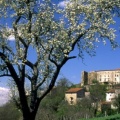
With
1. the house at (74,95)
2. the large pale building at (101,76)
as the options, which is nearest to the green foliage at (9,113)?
the house at (74,95)

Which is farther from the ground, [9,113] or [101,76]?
[101,76]

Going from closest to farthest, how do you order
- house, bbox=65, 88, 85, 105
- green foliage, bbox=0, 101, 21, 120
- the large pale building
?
green foliage, bbox=0, 101, 21, 120 → house, bbox=65, 88, 85, 105 → the large pale building

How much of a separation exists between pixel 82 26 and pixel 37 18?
2.61m

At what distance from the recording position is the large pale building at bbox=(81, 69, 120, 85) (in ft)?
604

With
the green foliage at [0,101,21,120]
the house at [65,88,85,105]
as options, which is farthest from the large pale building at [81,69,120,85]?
the green foliage at [0,101,21,120]

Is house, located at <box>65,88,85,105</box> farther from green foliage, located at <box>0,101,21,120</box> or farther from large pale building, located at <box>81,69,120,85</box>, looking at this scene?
green foliage, located at <box>0,101,21,120</box>

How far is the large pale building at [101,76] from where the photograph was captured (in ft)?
→ 604

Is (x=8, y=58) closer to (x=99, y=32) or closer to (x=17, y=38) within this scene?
(x=17, y=38)

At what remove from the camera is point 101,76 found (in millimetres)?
195750

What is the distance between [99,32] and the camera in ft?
73.4

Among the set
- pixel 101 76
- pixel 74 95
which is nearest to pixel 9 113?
pixel 74 95

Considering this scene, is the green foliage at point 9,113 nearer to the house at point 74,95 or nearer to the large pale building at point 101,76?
the house at point 74,95

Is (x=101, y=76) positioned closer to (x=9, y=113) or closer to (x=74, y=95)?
(x=74, y=95)

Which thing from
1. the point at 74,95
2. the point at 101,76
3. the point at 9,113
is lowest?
the point at 9,113
